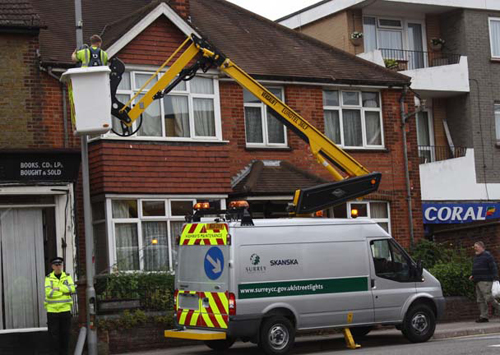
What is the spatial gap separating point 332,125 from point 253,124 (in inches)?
95.4

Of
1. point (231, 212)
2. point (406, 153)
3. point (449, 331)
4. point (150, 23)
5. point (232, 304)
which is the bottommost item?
point (449, 331)

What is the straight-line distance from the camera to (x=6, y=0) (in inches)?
841

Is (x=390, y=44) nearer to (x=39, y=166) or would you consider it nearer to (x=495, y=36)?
(x=495, y=36)

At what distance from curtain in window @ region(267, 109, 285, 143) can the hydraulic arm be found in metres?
4.49

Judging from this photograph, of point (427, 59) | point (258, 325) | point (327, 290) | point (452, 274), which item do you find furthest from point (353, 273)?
point (427, 59)

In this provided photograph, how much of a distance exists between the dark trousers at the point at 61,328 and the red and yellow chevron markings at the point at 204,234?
2.42m

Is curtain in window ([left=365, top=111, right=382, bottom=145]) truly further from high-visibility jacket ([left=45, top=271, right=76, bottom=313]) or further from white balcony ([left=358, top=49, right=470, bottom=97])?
high-visibility jacket ([left=45, top=271, right=76, bottom=313])

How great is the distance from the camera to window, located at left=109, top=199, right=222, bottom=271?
21.6m

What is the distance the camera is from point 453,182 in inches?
1243

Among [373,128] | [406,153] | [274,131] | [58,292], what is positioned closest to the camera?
[58,292]

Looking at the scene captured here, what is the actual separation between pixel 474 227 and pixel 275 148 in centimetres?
563

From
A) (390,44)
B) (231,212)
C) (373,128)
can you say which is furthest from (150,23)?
(390,44)

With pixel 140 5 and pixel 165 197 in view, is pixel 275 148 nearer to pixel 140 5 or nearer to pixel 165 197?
pixel 165 197

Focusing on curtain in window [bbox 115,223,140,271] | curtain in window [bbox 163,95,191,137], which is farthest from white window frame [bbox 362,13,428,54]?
curtain in window [bbox 115,223,140,271]
